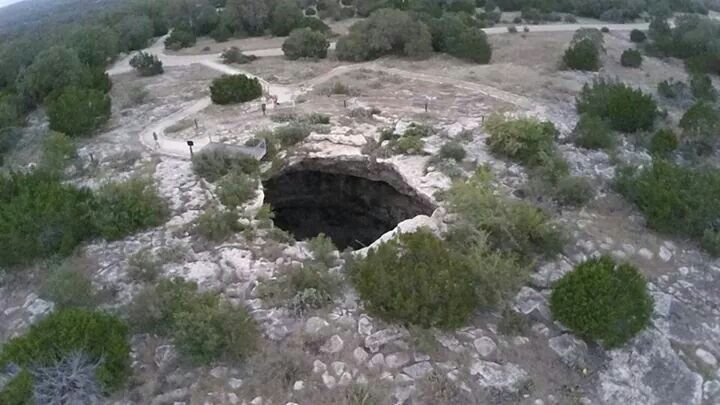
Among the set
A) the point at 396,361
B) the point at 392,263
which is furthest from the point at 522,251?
the point at 396,361

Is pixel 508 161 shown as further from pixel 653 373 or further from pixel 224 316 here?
Result: pixel 224 316

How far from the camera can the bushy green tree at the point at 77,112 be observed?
20.9 metres

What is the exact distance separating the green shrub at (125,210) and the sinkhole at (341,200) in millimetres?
3705

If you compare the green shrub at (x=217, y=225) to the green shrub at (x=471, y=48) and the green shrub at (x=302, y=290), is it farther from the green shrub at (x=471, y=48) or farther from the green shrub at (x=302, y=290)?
the green shrub at (x=471, y=48)

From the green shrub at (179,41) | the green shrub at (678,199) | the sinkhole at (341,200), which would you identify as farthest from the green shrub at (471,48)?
the green shrub at (179,41)

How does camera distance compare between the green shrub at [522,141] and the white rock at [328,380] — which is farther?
the green shrub at [522,141]

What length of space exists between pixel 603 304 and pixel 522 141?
769 centimetres

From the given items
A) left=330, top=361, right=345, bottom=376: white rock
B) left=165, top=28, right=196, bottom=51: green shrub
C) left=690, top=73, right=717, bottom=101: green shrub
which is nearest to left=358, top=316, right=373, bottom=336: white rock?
left=330, top=361, right=345, bottom=376: white rock

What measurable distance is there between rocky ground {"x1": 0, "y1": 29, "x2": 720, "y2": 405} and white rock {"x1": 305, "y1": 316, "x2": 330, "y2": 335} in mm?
34

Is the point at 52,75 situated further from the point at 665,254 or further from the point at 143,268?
the point at 665,254

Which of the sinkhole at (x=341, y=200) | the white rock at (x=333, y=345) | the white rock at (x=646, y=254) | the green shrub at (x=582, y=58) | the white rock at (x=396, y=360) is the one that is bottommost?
the sinkhole at (x=341, y=200)

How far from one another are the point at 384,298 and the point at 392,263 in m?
0.91

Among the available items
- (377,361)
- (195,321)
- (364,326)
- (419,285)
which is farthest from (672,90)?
(195,321)

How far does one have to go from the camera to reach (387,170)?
59.7 ft
